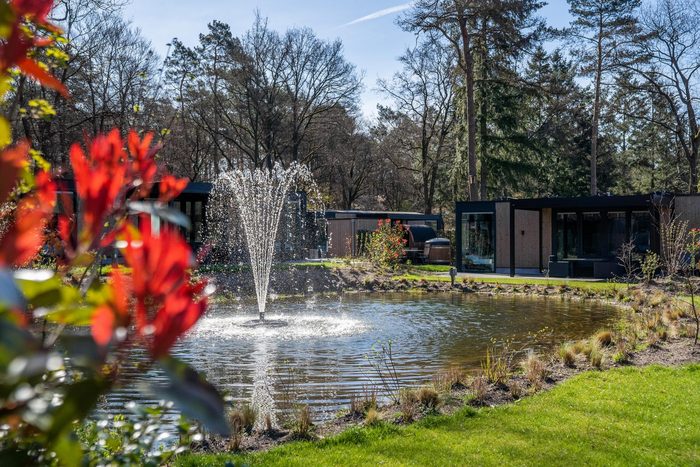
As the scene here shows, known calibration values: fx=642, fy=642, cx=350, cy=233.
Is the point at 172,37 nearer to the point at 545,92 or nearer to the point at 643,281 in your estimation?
the point at 545,92

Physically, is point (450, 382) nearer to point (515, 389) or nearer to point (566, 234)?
point (515, 389)

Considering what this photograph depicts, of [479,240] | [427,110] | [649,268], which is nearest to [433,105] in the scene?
[427,110]

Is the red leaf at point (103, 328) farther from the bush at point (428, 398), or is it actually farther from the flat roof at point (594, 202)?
the flat roof at point (594, 202)

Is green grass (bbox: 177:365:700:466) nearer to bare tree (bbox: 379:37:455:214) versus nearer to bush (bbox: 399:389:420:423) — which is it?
bush (bbox: 399:389:420:423)

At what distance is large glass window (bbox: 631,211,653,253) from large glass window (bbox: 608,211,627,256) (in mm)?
315

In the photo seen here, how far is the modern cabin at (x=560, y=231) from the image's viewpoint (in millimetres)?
20672

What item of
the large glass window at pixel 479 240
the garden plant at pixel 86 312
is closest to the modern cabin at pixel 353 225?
the large glass window at pixel 479 240

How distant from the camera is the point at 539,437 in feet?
16.3

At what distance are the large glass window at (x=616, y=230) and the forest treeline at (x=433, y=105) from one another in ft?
21.9

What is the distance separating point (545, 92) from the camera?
28172 millimetres

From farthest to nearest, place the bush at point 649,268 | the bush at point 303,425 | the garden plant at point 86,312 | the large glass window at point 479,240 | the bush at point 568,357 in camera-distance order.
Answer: the large glass window at point 479,240 < the bush at point 649,268 < the bush at point 568,357 < the bush at point 303,425 < the garden plant at point 86,312

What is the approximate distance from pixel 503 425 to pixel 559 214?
18.9 meters

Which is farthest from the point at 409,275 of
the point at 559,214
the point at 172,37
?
the point at 172,37

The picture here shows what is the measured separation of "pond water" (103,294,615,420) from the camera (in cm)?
735
